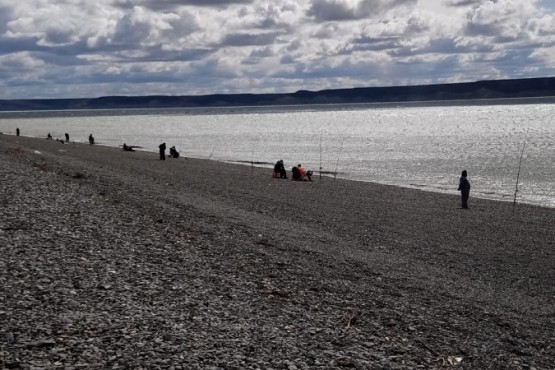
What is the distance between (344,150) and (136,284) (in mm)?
65783

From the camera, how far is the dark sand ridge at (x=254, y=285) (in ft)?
27.4

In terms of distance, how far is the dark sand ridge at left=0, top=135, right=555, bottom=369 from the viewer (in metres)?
8.36

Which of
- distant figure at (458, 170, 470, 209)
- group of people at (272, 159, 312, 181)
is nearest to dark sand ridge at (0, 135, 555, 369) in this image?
distant figure at (458, 170, 470, 209)

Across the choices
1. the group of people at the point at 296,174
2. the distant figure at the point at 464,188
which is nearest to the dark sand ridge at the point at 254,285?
the distant figure at the point at 464,188

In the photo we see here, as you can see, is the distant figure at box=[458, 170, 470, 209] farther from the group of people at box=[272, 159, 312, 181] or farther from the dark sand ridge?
the group of people at box=[272, 159, 312, 181]

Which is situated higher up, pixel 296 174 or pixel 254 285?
pixel 254 285

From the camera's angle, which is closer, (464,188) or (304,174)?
(464,188)

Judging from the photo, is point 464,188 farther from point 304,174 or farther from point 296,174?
point 304,174

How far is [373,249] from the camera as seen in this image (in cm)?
1742

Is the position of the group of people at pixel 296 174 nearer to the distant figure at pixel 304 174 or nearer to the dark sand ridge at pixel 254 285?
the distant figure at pixel 304 174

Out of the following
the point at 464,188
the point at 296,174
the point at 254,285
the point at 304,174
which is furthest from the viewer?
the point at 304,174

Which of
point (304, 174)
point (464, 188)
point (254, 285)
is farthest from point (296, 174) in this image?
point (254, 285)

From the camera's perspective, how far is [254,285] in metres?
11.6

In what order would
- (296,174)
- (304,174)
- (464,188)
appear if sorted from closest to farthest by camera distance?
(464,188)
(296,174)
(304,174)
